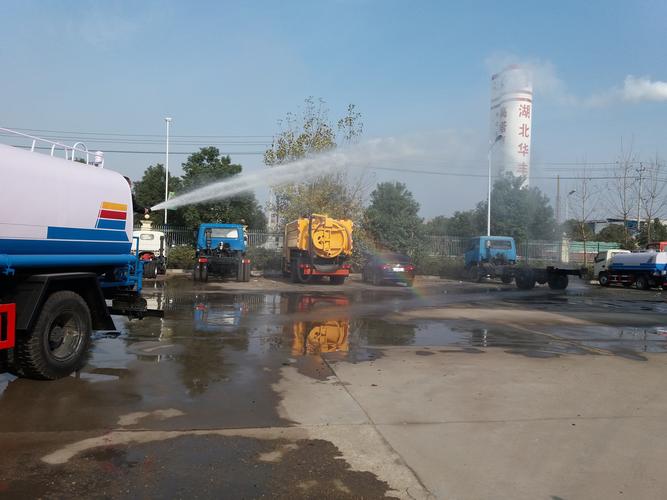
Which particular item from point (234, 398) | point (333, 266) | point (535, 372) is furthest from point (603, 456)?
point (333, 266)

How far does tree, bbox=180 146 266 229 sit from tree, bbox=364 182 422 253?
7905 mm

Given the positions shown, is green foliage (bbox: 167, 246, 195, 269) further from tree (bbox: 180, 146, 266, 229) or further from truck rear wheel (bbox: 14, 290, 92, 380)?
truck rear wheel (bbox: 14, 290, 92, 380)

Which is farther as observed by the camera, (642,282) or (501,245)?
(501,245)

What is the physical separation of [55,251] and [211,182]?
27.9m

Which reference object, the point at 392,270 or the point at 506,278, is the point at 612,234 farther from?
the point at 392,270

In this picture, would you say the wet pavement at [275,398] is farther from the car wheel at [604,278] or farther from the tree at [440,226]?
the tree at [440,226]

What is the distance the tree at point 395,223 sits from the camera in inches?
1435

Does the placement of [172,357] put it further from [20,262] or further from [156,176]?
[156,176]

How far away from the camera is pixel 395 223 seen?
122 ft

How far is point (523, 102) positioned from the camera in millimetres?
36156

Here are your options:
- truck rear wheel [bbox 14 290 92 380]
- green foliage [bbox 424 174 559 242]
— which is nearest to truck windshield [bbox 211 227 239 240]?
truck rear wheel [bbox 14 290 92 380]

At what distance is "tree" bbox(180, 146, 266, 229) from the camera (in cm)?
3331

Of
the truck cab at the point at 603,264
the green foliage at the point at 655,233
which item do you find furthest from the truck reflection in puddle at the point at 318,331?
the green foliage at the point at 655,233

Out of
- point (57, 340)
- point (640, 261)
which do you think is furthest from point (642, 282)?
point (57, 340)
